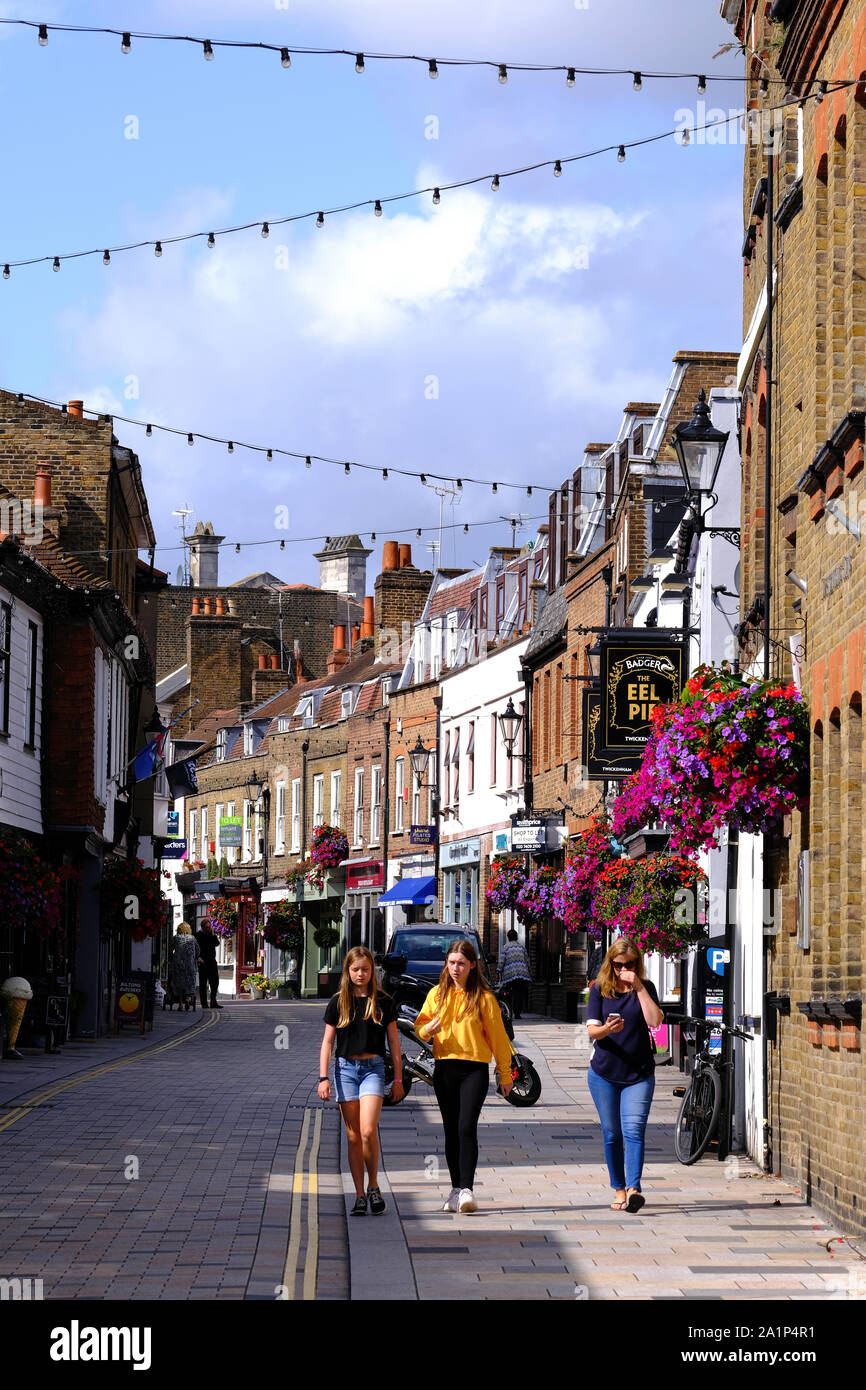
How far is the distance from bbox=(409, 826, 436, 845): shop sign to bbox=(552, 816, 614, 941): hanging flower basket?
21307 millimetres

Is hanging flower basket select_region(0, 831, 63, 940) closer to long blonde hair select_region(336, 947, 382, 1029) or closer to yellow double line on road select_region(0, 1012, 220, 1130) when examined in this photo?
yellow double line on road select_region(0, 1012, 220, 1130)

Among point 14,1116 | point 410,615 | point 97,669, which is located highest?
point 410,615

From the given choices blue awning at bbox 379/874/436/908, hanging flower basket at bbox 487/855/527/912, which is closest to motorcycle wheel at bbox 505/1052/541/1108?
hanging flower basket at bbox 487/855/527/912

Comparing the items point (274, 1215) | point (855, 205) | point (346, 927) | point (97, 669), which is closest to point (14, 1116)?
point (274, 1215)

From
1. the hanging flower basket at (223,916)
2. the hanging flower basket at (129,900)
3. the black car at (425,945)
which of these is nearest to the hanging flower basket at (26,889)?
the hanging flower basket at (129,900)

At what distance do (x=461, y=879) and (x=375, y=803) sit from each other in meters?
7.92

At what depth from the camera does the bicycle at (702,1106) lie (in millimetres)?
Answer: 14773

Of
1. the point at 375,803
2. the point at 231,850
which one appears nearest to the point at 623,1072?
the point at 375,803

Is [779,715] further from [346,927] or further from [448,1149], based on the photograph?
[346,927]

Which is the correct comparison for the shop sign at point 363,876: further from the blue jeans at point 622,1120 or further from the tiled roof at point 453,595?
the blue jeans at point 622,1120

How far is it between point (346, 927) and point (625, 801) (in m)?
37.8

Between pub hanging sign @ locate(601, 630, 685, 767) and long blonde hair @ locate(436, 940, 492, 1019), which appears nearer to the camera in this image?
long blonde hair @ locate(436, 940, 492, 1019)

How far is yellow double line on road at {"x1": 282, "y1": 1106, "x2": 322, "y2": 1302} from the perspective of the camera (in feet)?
32.1
